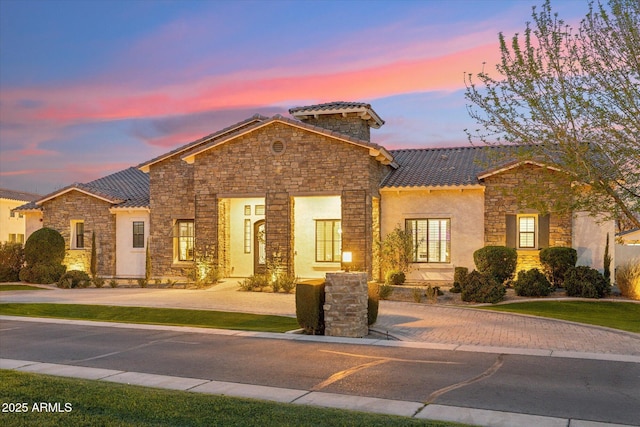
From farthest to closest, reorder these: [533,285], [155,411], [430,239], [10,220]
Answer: [10,220]
[430,239]
[533,285]
[155,411]

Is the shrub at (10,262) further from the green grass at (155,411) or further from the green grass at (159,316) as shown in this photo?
the green grass at (155,411)

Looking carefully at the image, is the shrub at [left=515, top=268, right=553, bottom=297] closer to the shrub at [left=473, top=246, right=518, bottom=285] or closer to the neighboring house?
the shrub at [left=473, top=246, right=518, bottom=285]

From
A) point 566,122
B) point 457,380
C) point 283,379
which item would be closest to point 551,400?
point 457,380

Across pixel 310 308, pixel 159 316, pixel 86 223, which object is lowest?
pixel 159 316

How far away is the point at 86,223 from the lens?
103 feet

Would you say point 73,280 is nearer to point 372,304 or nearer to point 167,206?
point 167,206

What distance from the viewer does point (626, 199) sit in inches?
597

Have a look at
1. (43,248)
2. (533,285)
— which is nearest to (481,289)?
(533,285)

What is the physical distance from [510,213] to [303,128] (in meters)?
9.30

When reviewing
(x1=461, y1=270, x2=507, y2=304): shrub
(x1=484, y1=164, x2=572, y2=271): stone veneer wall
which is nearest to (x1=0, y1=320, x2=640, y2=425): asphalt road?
(x1=461, y1=270, x2=507, y2=304): shrub

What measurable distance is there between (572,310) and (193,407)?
1552 centimetres

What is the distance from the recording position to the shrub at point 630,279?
21.2 m

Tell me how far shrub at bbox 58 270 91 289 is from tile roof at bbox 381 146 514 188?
14.5 metres

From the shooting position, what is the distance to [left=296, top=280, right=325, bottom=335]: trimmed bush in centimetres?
1456
